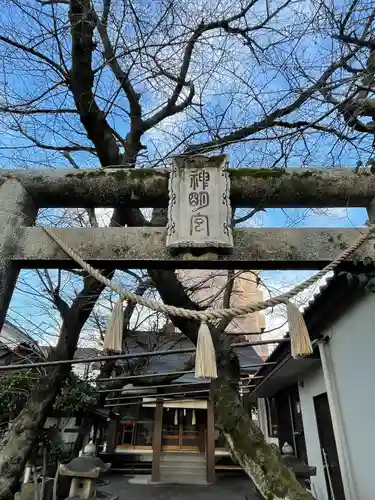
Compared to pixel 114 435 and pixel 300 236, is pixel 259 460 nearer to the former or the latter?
pixel 300 236

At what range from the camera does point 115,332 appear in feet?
6.57

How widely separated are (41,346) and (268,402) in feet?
23.9

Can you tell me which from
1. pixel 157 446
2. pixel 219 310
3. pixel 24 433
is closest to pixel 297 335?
pixel 219 310


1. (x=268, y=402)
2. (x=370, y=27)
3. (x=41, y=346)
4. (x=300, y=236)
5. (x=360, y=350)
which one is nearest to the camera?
(x=300, y=236)

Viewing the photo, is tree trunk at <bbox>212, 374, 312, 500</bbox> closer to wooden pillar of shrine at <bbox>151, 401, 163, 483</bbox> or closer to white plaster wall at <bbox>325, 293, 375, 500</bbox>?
white plaster wall at <bbox>325, 293, 375, 500</bbox>

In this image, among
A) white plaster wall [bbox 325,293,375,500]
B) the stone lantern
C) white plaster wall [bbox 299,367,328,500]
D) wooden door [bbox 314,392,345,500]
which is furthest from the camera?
the stone lantern

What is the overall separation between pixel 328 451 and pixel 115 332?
527cm

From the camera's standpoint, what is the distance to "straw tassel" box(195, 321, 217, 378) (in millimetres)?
1782

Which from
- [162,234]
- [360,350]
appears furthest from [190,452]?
[162,234]

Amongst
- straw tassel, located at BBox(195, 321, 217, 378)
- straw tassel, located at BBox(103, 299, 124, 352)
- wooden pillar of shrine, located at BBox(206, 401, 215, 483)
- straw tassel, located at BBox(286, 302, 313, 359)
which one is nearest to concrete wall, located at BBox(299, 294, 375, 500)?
straw tassel, located at BBox(286, 302, 313, 359)

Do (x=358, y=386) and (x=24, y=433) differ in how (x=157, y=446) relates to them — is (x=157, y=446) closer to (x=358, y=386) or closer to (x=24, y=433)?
(x=24, y=433)

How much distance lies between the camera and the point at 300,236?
237cm

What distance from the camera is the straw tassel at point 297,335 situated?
189 centimetres

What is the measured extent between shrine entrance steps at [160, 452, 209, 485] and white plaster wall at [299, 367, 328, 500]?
5.30 metres
